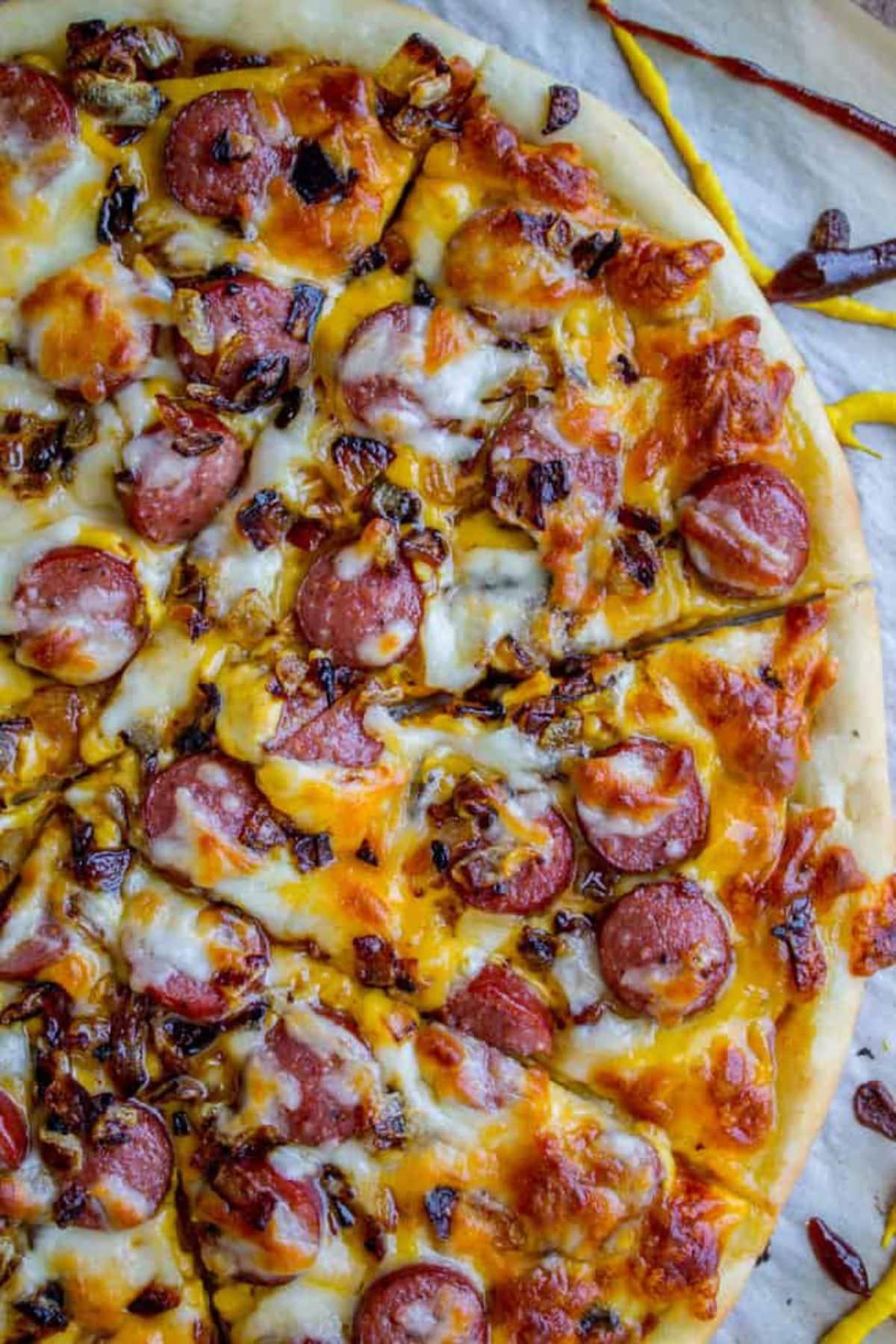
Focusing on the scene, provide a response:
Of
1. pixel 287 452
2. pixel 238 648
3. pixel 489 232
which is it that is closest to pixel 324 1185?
pixel 238 648

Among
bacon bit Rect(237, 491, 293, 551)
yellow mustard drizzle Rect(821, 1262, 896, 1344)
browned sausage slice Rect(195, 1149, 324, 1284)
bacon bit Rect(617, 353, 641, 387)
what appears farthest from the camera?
yellow mustard drizzle Rect(821, 1262, 896, 1344)

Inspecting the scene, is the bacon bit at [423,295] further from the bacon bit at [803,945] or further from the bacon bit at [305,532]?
the bacon bit at [803,945]

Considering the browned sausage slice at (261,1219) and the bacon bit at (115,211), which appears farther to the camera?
the bacon bit at (115,211)

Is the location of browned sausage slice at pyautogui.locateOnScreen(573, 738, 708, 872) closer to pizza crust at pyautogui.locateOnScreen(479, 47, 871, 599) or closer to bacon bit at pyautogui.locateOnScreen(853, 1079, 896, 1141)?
pizza crust at pyautogui.locateOnScreen(479, 47, 871, 599)

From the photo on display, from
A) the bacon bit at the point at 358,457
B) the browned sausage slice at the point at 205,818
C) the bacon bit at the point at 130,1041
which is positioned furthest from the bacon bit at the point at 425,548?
the bacon bit at the point at 130,1041

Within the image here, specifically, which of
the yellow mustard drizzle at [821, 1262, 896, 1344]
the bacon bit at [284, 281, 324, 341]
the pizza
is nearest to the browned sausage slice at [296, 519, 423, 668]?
the pizza
